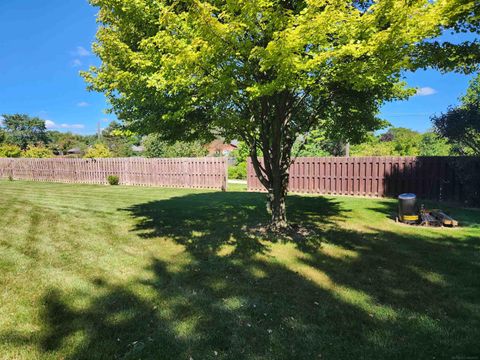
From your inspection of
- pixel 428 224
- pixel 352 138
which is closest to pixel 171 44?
pixel 352 138

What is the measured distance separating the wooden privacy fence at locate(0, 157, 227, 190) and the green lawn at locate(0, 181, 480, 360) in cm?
1110

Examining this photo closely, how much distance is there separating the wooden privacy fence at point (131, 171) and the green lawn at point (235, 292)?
Result: 437 inches

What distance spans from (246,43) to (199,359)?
4.87 meters

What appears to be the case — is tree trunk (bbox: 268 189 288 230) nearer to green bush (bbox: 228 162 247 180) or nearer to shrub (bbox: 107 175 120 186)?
shrub (bbox: 107 175 120 186)

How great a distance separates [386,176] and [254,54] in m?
11.8

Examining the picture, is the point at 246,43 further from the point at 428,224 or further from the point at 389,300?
the point at 428,224

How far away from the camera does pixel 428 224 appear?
8492mm

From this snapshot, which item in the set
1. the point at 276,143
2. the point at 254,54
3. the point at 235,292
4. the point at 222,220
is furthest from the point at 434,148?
the point at 235,292

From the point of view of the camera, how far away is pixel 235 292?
4.62 m

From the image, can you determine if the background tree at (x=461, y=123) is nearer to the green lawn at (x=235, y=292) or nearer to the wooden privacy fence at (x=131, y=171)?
the green lawn at (x=235, y=292)

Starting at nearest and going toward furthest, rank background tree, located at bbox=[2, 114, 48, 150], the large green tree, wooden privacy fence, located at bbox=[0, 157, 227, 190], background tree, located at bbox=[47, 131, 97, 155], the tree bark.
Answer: the large green tree, the tree bark, wooden privacy fence, located at bbox=[0, 157, 227, 190], background tree, located at bbox=[47, 131, 97, 155], background tree, located at bbox=[2, 114, 48, 150]

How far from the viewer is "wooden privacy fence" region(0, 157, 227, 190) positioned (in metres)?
19.6

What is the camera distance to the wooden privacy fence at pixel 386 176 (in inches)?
494

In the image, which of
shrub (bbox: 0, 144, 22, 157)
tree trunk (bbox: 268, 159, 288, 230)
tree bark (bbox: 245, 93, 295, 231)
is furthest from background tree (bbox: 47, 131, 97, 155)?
tree trunk (bbox: 268, 159, 288, 230)
